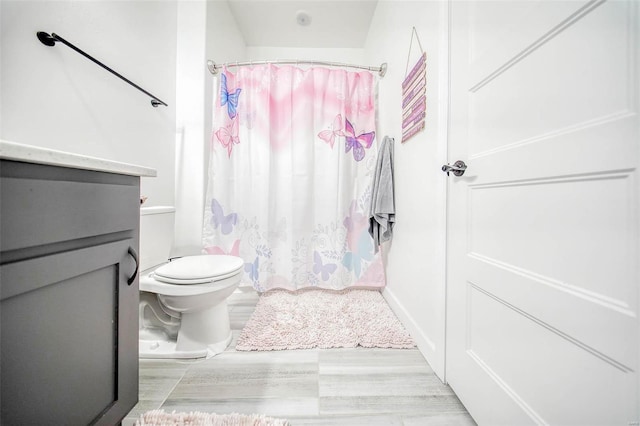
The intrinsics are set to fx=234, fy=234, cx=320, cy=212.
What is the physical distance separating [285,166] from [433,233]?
3.97 feet

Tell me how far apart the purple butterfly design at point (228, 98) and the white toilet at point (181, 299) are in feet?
3.06

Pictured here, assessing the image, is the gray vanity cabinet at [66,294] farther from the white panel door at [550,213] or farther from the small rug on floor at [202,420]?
the white panel door at [550,213]

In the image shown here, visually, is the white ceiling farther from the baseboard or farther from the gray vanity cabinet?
the baseboard

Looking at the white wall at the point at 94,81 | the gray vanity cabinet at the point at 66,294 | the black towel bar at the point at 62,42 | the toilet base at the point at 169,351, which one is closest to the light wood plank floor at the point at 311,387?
the toilet base at the point at 169,351

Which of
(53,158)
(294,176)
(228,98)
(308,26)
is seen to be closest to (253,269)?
(294,176)

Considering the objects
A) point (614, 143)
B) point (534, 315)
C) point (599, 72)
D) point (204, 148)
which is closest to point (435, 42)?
point (599, 72)

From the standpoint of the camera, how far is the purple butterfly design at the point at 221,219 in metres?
1.83

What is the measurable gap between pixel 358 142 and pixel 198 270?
144 centimetres

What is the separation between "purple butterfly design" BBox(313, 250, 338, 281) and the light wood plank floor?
0.68 meters

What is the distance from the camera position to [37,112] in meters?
0.97

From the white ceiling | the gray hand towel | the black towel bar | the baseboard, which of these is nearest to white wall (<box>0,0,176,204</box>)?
the black towel bar

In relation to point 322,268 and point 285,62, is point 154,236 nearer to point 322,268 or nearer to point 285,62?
point 322,268

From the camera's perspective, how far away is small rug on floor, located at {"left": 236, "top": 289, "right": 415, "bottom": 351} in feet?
4.23

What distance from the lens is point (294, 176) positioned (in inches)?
73.5
